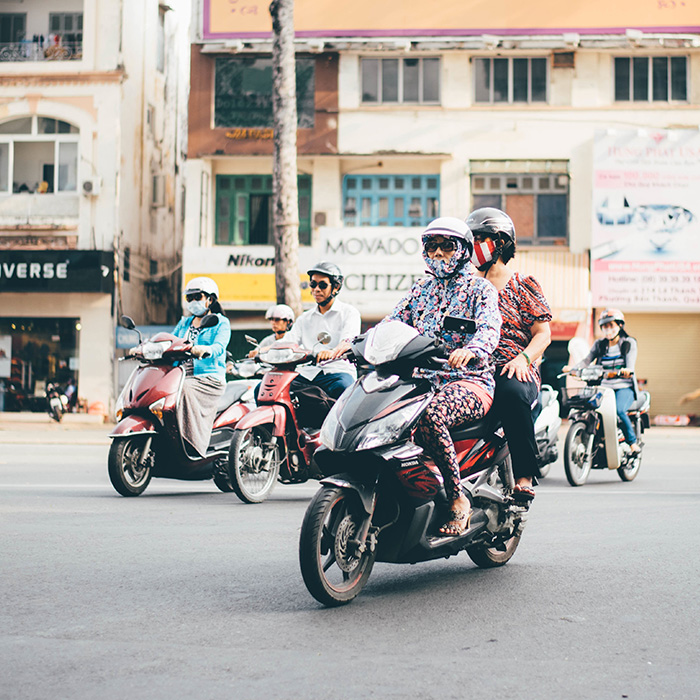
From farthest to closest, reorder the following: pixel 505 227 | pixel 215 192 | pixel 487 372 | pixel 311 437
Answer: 1. pixel 215 192
2. pixel 311 437
3. pixel 505 227
4. pixel 487 372

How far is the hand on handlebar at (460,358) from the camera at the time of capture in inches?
198

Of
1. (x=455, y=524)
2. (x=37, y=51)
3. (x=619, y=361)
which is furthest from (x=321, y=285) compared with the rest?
(x=37, y=51)

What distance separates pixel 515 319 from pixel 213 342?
4.31 m

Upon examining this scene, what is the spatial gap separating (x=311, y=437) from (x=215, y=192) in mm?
19711

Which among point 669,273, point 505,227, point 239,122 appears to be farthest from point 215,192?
point 505,227

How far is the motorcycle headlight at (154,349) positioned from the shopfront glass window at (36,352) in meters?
18.4

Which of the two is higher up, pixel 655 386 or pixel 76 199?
pixel 76 199

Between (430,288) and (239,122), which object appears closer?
(430,288)

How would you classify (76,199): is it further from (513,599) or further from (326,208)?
(513,599)

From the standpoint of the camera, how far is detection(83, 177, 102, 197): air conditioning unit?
26516mm

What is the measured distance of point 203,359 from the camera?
984 cm

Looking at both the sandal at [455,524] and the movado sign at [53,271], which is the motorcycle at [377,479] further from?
the movado sign at [53,271]

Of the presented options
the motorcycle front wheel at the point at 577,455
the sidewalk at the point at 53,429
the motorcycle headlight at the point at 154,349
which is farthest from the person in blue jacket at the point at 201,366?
the sidewalk at the point at 53,429

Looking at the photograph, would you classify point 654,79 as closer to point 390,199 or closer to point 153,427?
point 390,199
